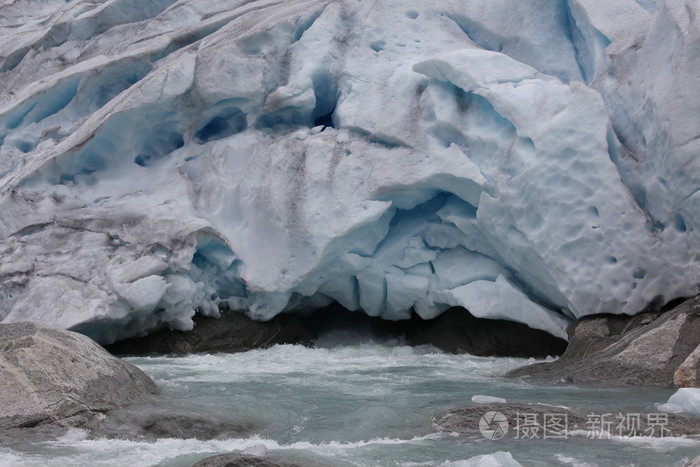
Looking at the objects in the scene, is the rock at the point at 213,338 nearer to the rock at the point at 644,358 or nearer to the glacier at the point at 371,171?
the glacier at the point at 371,171

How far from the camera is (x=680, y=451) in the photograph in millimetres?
4117

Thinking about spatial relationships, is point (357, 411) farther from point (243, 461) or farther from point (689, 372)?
point (689, 372)

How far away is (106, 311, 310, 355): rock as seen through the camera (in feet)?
30.4

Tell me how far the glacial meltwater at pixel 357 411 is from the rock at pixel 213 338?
561mm

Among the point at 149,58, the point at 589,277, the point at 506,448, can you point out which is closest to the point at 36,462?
the point at 506,448

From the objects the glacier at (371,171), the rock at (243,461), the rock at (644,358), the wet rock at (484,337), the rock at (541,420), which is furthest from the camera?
the wet rock at (484,337)

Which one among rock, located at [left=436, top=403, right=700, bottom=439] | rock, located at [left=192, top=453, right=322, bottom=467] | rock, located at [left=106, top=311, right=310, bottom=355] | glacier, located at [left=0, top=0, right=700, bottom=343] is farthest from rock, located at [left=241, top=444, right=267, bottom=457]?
rock, located at [left=106, top=311, right=310, bottom=355]

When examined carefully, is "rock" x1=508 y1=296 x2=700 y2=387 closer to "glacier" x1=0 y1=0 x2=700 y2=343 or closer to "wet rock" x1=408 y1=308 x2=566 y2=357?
"glacier" x1=0 y1=0 x2=700 y2=343

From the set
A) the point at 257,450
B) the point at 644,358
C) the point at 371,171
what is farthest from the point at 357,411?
the point at 371,171

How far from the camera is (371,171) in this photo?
9062 mm

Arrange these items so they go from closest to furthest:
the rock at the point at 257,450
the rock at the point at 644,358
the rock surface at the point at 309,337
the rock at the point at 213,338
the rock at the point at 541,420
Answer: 1. the rock at the point at 257,450
2. the rock at the point at 541,420
3. the rock at the point at 644,358
4. the rock surface at the point at 309,337
5. the rock at the point at 213,338

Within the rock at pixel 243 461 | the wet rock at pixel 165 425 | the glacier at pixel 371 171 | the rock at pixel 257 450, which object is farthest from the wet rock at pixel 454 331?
the rock at pixel 243 461

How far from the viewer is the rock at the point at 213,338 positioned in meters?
9.27

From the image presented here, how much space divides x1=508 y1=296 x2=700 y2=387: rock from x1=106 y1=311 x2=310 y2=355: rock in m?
3.43
